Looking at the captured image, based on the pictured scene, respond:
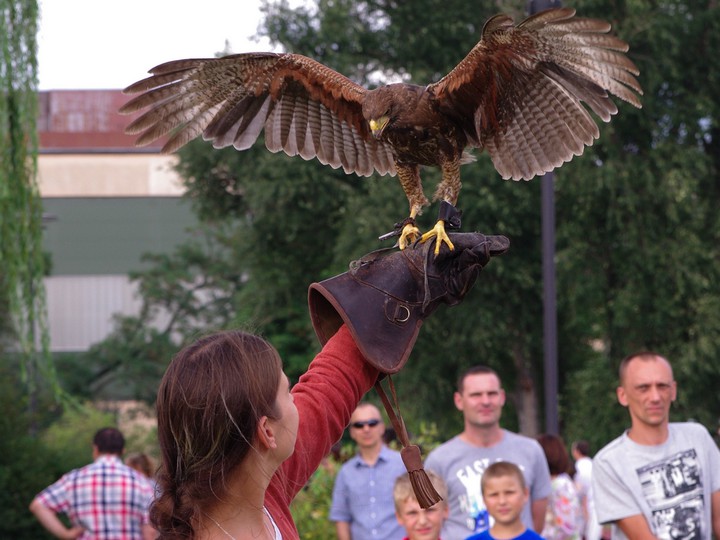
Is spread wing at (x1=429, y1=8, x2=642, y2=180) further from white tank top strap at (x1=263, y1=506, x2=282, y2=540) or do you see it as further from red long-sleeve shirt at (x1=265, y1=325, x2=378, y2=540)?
white tank top strap at (x1=263, y1=506, x2=282, y2=540)

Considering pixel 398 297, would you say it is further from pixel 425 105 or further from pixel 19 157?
pixel 19 157

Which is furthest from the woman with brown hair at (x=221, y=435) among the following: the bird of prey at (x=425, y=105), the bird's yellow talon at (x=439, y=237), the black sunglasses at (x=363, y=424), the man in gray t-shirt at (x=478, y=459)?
the black sunglasses at (x=363, y=424)

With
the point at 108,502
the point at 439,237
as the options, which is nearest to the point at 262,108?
the point at 439,237

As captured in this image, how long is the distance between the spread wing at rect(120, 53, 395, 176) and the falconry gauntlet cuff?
1.84m

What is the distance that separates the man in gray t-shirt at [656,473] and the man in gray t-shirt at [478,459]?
0.69 metres

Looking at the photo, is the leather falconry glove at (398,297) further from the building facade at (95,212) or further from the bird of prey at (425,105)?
the building facade at (95,212)

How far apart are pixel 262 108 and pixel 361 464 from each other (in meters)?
2.03

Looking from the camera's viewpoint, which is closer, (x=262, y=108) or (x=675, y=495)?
(x=675, y=495)

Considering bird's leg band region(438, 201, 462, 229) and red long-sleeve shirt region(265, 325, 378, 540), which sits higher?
bird's leg band region(438, 201, 462, 229)

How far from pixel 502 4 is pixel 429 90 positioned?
11224 millimetres

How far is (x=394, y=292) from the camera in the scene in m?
2.25

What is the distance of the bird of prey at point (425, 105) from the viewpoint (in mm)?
3789

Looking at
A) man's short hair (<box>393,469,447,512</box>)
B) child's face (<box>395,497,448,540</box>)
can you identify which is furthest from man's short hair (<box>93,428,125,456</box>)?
child's face (<box>395,497,448,540</box>)

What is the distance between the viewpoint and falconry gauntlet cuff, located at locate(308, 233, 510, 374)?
214 cm
